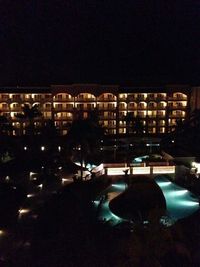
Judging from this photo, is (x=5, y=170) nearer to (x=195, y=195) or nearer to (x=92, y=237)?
(x=92, y=237)

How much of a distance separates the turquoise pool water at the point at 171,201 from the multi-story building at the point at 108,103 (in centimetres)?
1895

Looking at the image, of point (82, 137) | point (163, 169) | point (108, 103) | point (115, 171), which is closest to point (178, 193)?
point (163, 169)

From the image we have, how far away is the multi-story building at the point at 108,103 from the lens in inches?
1770

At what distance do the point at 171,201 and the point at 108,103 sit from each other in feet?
82.9

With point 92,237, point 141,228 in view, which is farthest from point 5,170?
point 141,228

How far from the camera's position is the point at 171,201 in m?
23.6

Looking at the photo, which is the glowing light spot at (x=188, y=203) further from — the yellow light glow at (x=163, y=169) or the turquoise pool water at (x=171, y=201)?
the yellow light glow at (x=163, y=169)

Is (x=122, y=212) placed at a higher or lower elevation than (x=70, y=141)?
lower

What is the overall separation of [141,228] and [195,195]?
1339 cm

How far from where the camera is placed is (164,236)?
11609mm

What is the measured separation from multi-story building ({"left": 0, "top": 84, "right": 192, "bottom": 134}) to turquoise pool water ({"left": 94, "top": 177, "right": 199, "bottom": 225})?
62.2 feet

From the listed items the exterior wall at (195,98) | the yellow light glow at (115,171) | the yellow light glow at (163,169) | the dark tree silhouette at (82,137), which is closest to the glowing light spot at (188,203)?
the yellow light glow at (163,169)

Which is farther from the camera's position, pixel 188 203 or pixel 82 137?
pixel 82 137

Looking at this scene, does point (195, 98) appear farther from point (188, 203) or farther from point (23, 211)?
point (23, 211)
